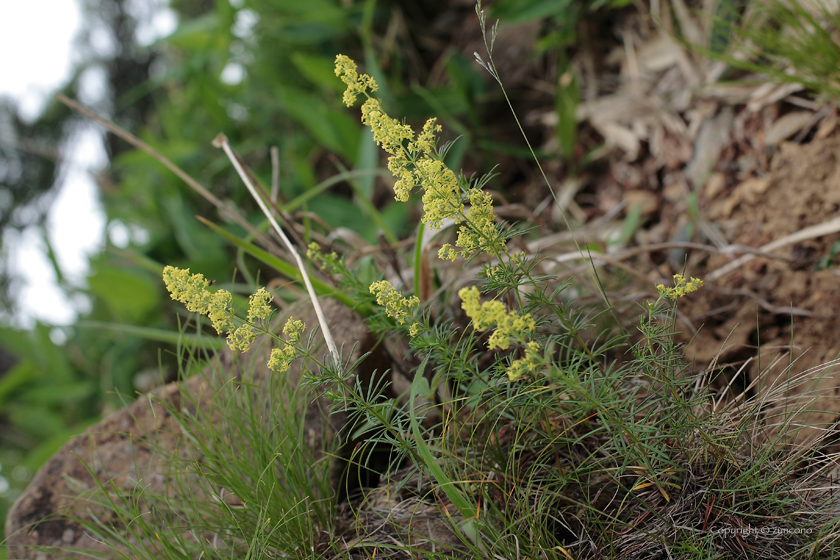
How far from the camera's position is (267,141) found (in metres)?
2.05

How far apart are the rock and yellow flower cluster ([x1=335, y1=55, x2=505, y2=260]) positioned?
1.14 ft

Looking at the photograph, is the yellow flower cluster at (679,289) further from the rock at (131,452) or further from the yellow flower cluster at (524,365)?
the rock at (131,452)

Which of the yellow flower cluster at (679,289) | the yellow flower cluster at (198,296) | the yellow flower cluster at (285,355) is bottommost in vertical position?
the yellow flower cluster at (679,289)

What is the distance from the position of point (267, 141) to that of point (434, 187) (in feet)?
5.51

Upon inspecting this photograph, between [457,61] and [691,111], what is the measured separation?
27.2 inches

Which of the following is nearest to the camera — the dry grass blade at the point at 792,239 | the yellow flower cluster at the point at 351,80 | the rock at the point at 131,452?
the yellow flower cluster at the point at 351,80

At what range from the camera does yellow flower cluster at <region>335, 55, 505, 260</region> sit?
21.1 inches

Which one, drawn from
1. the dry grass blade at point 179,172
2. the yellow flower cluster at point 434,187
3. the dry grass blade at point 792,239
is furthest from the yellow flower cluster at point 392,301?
the dry grass blade at point 792,239

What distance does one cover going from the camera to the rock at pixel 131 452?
2.80 feet

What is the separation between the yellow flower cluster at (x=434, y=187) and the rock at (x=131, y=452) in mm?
347

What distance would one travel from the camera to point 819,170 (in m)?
1.10

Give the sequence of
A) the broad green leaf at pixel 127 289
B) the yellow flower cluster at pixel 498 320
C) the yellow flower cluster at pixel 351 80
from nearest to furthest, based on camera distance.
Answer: the yellow flower cluster at pixel 498 320 < the yellow flower cluster at pixel 351 80 < the broad green leaf at pixel 127 289

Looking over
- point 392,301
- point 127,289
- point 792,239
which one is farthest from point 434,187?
point 127,289

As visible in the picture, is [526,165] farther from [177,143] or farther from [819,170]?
[177,143]
